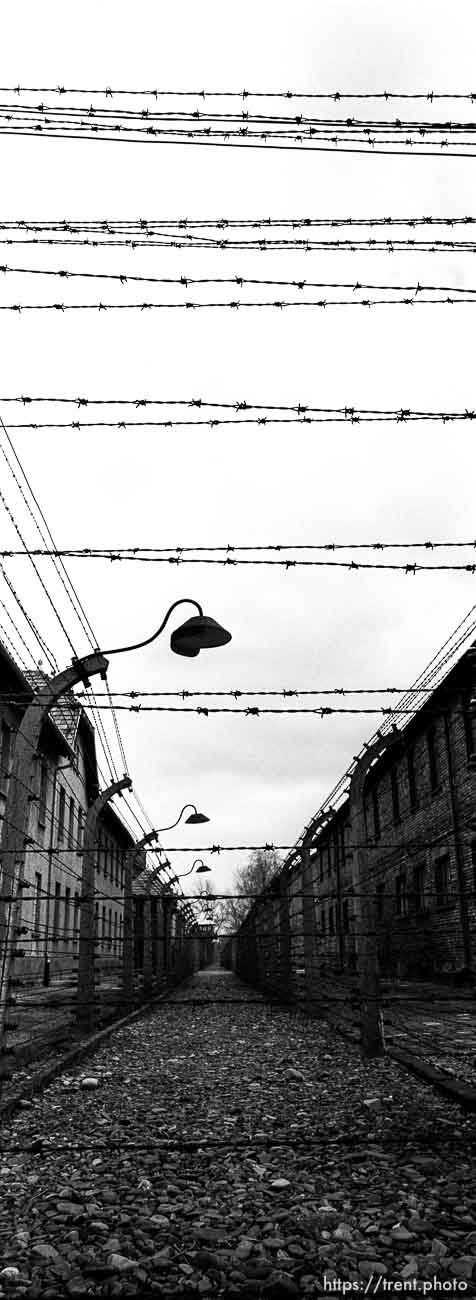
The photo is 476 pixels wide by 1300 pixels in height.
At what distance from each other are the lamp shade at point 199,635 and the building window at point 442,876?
616 inches

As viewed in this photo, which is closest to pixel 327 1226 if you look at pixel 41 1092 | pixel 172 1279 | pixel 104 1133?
pixel 172 1279

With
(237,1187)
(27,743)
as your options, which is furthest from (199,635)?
(237,1187)

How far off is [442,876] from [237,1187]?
17.8 m

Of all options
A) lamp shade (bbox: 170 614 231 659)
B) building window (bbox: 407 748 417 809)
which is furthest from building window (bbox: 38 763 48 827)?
lamp shade (bbox: 170 614 231 659)

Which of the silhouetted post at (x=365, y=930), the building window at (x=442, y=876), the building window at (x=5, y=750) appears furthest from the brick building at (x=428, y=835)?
the silhouetted post at (x=365, y=930)

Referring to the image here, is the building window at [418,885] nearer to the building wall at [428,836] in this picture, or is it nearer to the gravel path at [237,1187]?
the building wall at [428,836]

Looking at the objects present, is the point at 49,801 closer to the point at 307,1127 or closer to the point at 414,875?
the point at 414,875

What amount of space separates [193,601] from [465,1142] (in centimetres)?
407

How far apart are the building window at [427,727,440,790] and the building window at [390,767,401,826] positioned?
2.98 metres

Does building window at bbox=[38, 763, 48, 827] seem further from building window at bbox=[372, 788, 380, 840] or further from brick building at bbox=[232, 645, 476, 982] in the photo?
building window at bbox=[372, 788, 380, 840]

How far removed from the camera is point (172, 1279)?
3469 mm

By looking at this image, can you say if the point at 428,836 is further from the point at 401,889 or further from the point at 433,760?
the point at 401,889

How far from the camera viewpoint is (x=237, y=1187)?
4551mm

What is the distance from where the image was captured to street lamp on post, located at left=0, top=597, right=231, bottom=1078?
265 inches
